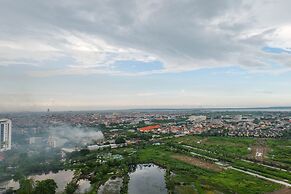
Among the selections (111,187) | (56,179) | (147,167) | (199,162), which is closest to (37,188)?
(111,187)

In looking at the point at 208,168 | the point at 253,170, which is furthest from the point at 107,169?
the point at 253,170

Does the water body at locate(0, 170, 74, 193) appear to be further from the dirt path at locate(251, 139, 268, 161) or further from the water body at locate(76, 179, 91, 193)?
the dirt path at locate(251, 139, 268, 161)

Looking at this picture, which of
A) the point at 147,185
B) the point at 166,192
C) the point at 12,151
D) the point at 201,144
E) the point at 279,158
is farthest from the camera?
the point at 201,144

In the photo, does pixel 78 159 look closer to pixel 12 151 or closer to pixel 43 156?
pixel 43 156

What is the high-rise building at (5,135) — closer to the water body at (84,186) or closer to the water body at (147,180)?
the water body at (84,186)

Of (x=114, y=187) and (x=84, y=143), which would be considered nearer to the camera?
(x=114, y=187)

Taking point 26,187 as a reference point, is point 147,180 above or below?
below

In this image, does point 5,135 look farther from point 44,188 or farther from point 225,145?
point 225,145

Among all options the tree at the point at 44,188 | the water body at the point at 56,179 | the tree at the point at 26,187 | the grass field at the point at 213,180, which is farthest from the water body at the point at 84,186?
the grass field at the point at 213,180
